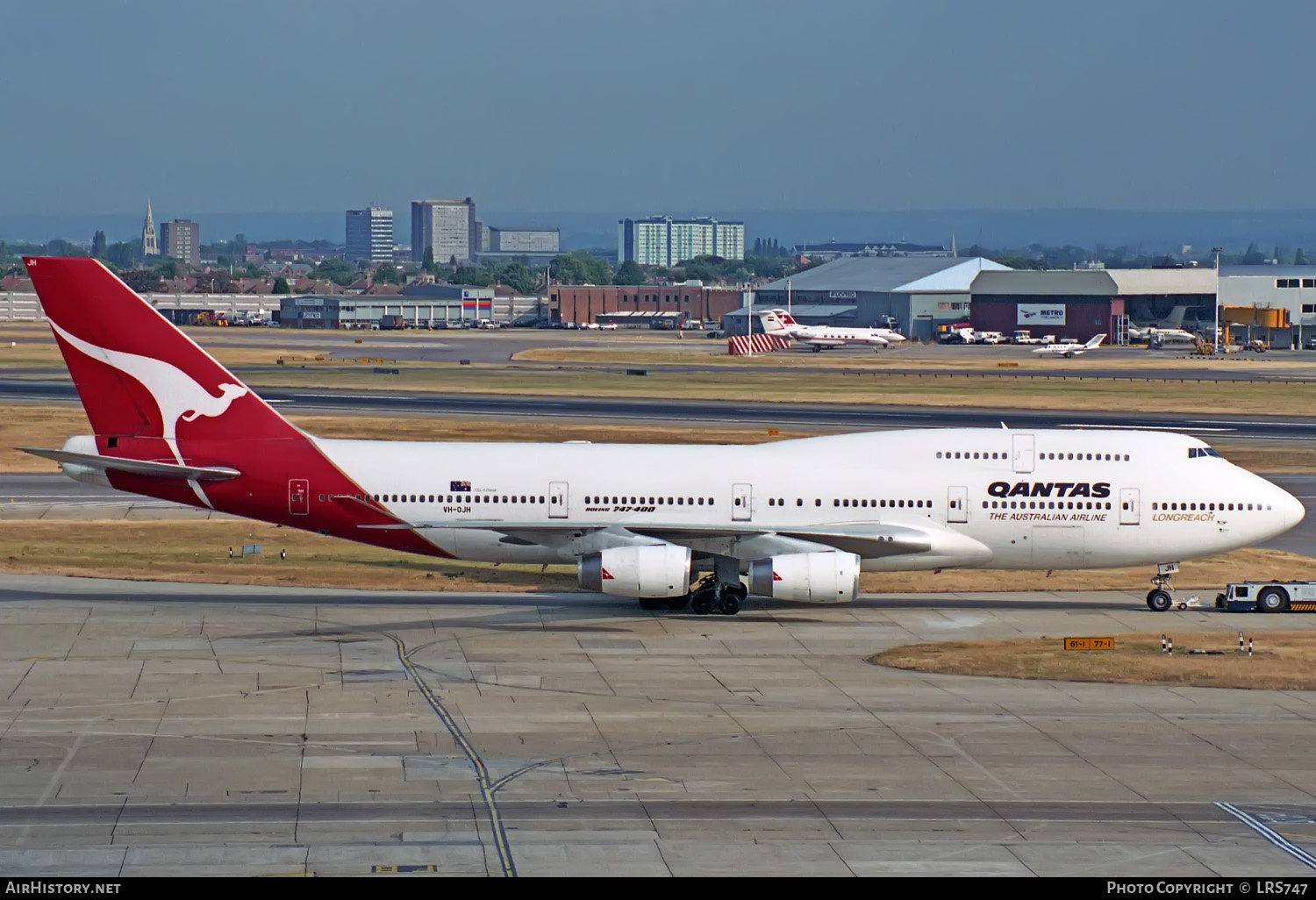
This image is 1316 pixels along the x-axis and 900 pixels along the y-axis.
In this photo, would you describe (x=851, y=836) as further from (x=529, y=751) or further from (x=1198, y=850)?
(x=529, y=751)

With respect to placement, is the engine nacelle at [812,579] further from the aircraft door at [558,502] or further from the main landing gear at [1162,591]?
the main landing gear at [1162,591]

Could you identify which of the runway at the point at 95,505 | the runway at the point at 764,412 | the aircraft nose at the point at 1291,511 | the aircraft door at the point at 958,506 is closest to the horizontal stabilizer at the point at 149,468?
the runway at the point at 95,505

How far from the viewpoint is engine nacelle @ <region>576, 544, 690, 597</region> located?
37.0 m

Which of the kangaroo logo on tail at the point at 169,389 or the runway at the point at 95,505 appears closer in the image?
the kangaroo logo on tail at the point at 169,389

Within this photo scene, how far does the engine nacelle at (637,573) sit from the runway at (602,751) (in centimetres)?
105

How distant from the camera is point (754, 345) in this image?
6471 inches

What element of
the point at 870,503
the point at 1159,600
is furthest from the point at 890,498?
the point at 1159,600

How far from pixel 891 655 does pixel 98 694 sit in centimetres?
1657

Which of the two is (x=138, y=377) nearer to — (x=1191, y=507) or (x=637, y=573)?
(x=637, y=573)

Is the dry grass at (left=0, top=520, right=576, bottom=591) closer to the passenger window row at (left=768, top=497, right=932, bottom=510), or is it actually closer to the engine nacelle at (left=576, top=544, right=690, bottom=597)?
the engine nacelle at (left=576, top=544, right=690, bottom=597)

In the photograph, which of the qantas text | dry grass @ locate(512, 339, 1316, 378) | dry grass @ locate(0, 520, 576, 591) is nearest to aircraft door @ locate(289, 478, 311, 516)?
dry grass @ locate(0, 520, 576, 591)

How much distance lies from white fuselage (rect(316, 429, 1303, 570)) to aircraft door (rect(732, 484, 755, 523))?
31 mm

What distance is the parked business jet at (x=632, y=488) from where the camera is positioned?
38.8 m

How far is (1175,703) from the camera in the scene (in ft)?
99.9
